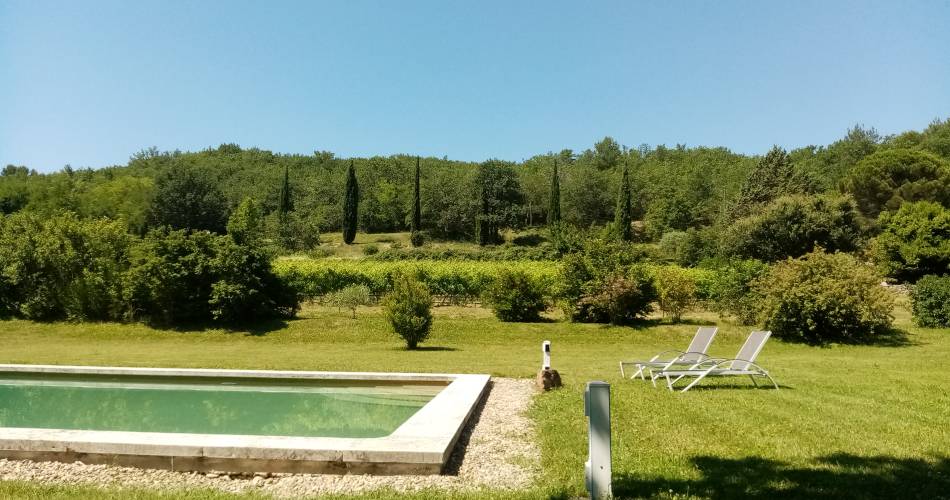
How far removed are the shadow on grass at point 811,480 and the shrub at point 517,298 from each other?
19281 millimetres

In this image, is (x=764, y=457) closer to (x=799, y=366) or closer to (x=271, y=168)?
(x=799, y=366)

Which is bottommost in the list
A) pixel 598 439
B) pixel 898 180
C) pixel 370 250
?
pixel 598 439

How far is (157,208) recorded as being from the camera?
62375mm

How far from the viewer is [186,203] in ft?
203

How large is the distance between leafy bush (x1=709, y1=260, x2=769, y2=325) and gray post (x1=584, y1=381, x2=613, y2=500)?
1938 centimetres

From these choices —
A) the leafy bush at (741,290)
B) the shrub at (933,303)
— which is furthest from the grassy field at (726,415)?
the leafy bush at (741,290)

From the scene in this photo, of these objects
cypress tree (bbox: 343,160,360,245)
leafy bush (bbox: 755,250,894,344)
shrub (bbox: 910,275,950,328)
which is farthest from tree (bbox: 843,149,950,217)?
cypress tree (bbox: 343,160,360,245)

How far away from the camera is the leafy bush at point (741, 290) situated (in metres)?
22.2

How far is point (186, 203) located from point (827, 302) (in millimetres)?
58963

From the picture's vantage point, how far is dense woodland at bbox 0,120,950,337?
2312cm

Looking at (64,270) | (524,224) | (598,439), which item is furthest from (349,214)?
(598,439)

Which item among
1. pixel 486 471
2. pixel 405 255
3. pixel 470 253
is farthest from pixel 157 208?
pixel 486 471

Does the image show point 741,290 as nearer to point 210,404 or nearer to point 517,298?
point 517,298

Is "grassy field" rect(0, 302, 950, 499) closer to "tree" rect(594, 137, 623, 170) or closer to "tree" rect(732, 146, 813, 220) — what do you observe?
"tree" rect(732, 146, 813, 220)
